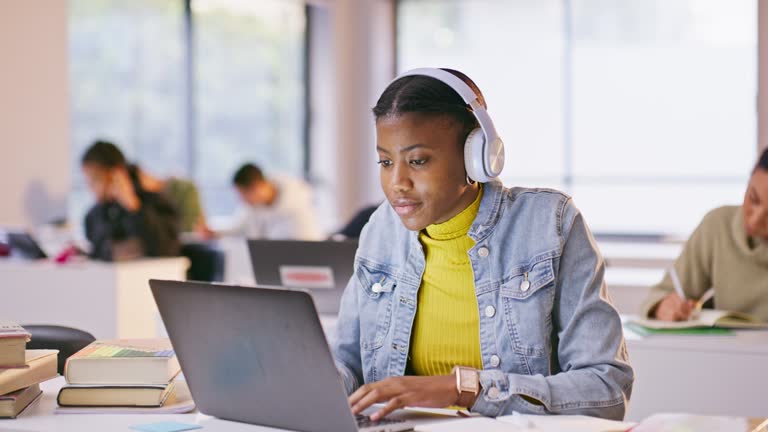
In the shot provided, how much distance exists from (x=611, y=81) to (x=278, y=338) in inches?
281

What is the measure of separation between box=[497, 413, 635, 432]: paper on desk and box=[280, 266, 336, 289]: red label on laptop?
1.46 meters

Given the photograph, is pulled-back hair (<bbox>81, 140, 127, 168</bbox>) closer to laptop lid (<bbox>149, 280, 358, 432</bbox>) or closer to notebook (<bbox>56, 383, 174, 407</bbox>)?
notebook (<bbox>56, 383, 174, 407</bbox>)

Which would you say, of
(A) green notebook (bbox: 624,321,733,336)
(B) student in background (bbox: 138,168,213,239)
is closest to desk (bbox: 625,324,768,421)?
(A) green notebook (bbox: 624,321,733,336)

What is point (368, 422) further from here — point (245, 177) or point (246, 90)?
point (246, 90)

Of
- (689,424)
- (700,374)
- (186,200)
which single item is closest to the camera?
(689,424)

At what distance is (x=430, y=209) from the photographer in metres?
1.74

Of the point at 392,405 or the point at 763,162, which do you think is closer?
the point at 392,405

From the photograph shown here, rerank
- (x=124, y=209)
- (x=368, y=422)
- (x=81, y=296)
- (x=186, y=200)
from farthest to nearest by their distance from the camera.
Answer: (x=186, y=200) → (x=124, y=209) → (x=81, y=296) → (x=368, y=422)

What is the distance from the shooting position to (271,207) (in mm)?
6781

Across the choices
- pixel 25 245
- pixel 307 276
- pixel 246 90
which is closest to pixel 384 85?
pixel 246 90

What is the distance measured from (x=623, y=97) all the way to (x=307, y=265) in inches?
222

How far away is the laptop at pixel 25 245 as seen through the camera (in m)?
4.85

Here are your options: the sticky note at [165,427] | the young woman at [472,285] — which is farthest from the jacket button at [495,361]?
the sticky note at [165,427]

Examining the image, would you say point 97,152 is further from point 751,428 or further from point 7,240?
point 751,428
